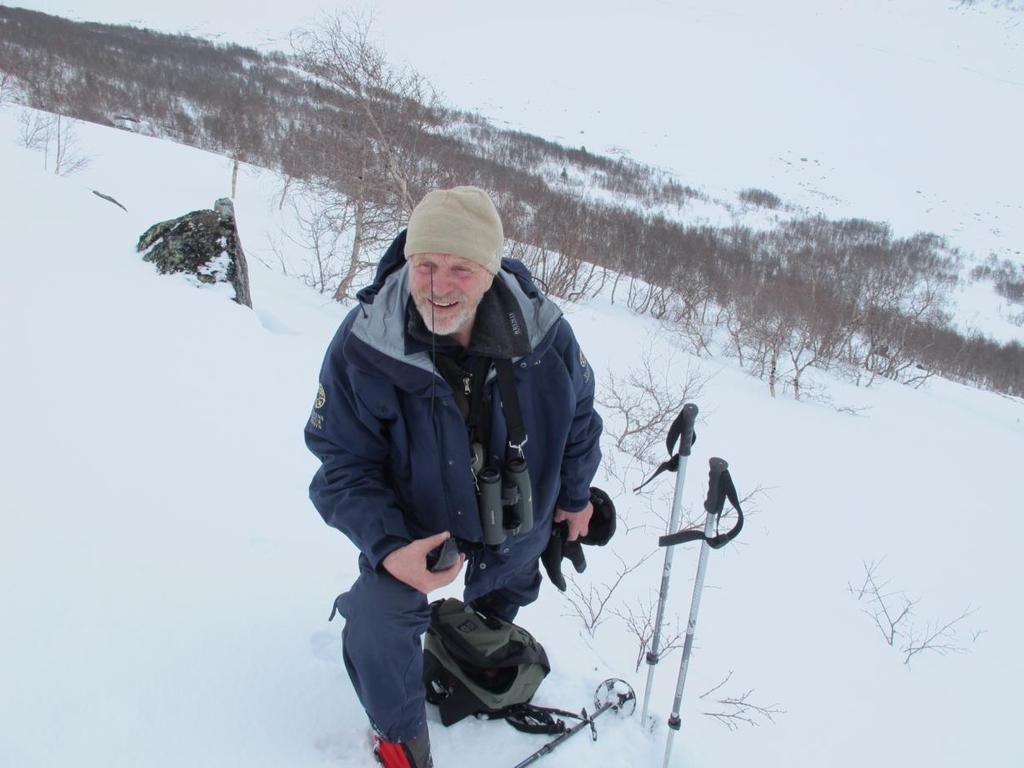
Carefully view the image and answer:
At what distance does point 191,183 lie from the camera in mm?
23203

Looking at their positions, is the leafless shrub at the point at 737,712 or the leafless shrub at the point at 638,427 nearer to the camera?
the leafless shrub at the point at 737,712

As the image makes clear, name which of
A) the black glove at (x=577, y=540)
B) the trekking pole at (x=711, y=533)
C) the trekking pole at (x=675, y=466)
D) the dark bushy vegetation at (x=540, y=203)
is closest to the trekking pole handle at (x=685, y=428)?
the trekking pole at (x=675, y=466)

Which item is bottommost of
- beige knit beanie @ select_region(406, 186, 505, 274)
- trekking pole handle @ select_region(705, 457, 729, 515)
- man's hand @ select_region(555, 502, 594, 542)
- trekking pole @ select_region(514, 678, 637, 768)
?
trekking pole @ select_region(514, 678, 637, 768)

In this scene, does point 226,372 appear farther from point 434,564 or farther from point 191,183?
point 191,183

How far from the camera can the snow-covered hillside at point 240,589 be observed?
1.58 metres

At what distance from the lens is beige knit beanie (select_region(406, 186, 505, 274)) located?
1375mm

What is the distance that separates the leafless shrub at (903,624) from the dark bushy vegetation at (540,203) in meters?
10.4

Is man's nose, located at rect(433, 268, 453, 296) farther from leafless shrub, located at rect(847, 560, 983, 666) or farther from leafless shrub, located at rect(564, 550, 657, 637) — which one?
leafless shrub, located at rect(847, 560, 983, 666)

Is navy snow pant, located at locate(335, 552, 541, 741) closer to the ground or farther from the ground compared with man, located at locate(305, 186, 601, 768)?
closer to the ground

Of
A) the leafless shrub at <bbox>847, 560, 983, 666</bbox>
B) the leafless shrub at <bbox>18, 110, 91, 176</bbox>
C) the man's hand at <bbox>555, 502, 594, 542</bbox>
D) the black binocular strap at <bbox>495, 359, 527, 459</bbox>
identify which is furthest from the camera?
the leafless shrub at <bbox>18, 110, 91, 176</bbox>

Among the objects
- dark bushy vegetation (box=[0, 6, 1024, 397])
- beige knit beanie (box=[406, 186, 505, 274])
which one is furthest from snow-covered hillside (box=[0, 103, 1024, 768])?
dark bushy vegetation (box=[0, 6, 1024, 397])

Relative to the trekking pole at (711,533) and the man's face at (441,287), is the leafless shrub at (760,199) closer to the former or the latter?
the trekking pole at (711,533)

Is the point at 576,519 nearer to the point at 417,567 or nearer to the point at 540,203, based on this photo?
the point at 417,567

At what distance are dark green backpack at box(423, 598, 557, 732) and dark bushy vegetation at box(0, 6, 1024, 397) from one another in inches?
434
